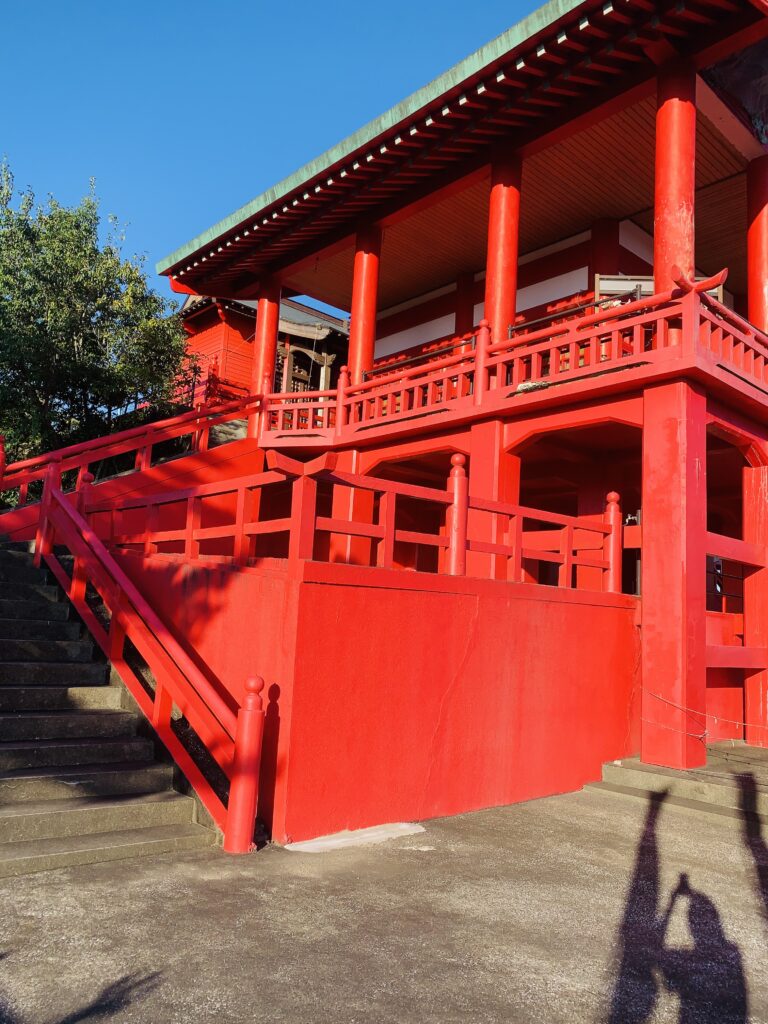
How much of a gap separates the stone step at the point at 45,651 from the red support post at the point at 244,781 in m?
2.40

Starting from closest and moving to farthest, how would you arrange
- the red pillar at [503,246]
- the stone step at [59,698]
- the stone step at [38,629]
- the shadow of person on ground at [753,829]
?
1. the shadow of person on ground at [753,829]
2. the stone step at [59,698]
3. the stone step at [38,629]
4. the red pillar at [503,246]

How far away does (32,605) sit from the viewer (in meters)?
6.98

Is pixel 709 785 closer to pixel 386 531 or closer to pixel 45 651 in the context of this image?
pixel 386 531

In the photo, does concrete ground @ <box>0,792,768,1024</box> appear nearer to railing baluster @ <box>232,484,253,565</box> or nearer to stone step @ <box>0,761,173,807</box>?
stone step @ <box>0,761,173,807</box>

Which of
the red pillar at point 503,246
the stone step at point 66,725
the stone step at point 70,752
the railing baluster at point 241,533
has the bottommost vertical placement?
the stone step at point 70,752

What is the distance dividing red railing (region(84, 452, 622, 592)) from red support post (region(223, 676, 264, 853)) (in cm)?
115

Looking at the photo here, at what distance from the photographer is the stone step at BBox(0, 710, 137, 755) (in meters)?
5.29

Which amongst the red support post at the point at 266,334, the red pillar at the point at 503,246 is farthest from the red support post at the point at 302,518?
the red support post at the point at 266,334

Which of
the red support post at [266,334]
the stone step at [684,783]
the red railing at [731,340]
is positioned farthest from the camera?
the red support post at [266,334]

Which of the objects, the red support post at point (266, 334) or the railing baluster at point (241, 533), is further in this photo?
the red support post at point (266, 334)

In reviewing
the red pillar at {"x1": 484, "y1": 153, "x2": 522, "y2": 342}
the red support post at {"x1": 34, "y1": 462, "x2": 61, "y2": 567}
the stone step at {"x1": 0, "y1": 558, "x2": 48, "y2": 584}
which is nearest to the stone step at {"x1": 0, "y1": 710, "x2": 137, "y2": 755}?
the stone step at {"x1": 0, "y1": 558, "x2": 48, "y2": 584}

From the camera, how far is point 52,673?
239 inches

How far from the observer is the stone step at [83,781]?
4707 millimetres

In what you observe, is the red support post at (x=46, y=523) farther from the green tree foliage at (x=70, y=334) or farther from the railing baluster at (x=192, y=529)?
the green tree foliage at (x=70, y=334)
